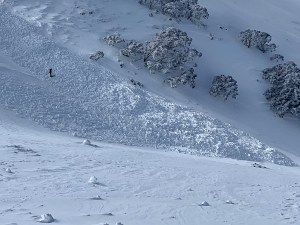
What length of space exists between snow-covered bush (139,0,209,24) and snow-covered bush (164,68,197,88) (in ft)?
19.4

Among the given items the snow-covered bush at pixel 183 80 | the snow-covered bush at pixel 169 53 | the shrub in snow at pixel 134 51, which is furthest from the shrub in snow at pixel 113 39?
the snow-covered bush at pixel 183 80

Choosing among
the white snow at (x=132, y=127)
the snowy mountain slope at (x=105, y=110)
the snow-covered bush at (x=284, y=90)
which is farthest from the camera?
the snow-covered bush at (x=284, y=90)

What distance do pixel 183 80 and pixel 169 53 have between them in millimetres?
1657

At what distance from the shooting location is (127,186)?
12797 mm

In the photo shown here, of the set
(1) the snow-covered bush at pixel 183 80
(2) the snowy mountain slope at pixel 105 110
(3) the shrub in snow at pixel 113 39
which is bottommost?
(2) the snowy mountain slope at pixel 105 110

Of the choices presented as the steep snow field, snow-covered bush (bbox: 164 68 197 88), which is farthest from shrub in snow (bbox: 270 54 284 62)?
snow-covered bush (bbox: 164 68 197 88)

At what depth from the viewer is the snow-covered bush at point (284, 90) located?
77.6 ft

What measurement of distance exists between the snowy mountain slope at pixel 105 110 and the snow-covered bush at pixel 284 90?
146 inches

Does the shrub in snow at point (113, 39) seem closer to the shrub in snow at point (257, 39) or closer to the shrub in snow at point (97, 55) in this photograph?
the shrub in snow at point (97, 55)

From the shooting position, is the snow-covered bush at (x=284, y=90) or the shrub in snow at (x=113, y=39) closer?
the snow-covered bush at (x=284, y=90)

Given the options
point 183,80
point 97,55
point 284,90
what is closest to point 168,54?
point 183,80

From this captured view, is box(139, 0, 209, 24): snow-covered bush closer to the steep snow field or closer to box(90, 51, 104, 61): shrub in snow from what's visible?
the steep snow field

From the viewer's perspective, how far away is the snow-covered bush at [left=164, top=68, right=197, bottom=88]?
23.0 meters

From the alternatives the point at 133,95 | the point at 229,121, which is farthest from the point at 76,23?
the point at 229,121
